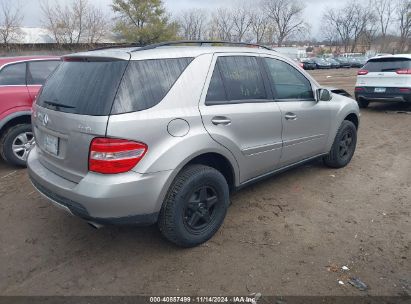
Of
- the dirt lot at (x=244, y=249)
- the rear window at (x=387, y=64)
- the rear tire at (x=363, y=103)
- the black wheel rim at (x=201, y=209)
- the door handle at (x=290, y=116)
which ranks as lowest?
the dirt lot at (x=244, y=249)

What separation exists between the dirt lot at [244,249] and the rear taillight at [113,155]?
36.1 inches

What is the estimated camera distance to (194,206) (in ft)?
9.93

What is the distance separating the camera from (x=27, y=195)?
14.0 feet

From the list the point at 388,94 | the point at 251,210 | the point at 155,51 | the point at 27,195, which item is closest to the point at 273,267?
the point at 251,210

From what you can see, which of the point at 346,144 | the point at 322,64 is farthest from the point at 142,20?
the point at 346,144

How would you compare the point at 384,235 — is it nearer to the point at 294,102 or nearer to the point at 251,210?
the point at 251,210

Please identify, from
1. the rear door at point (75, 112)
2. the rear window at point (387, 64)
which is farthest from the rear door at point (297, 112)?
the rear window at point (387, 64)

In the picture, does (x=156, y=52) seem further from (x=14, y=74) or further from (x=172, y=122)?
(x=14, y=74)

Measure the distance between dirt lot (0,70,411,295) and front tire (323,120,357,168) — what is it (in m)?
0.53

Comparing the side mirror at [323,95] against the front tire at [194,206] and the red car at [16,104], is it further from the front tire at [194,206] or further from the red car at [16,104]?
the red car at [16,104]

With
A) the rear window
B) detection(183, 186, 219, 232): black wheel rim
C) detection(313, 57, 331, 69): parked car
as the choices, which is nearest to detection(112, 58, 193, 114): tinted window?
detection(183, 186, 219, 232): black wheel rim

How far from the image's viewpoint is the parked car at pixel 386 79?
895 cm

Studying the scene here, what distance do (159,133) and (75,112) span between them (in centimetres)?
68

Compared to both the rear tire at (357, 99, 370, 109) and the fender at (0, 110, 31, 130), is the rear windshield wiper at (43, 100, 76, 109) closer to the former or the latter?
the fender at (0, 110, 31, 130)
